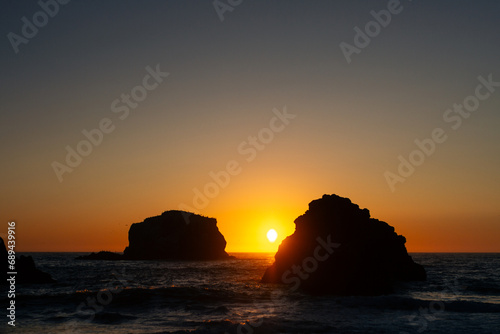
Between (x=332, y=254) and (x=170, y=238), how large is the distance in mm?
120084

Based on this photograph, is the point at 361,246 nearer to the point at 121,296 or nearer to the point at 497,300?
the point at 497,300

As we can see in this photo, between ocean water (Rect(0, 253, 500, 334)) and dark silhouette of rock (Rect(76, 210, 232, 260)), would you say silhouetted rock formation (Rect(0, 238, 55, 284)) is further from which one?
dark silhouette of rock (Rect(76, 210, 232, 260))

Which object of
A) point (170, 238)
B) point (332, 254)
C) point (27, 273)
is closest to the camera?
point (332, 254)

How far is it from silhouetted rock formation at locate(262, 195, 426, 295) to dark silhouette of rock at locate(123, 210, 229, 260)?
10747 cm

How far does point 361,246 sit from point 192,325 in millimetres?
20104

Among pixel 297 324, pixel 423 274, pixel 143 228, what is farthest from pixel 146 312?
pixel 143 228

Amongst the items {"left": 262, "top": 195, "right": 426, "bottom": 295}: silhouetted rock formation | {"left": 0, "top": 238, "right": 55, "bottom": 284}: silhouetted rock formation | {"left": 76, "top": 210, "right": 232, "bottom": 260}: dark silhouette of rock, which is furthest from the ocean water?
{"left": 76, "top": 210, "right": 232, "bottom": 260}: dark silhouette of rock

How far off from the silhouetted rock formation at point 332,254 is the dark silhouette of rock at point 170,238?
353 ft

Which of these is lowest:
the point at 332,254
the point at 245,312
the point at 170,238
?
the point at 245,312

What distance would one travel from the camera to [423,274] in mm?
58125

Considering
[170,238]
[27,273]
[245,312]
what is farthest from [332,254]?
[170,238]

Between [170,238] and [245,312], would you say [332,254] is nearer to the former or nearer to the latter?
[245,312]

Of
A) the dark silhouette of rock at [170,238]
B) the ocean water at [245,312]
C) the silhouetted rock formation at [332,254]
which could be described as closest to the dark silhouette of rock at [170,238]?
the dark silhouette of rock at [170,238]

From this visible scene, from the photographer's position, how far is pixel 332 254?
39.3 m
